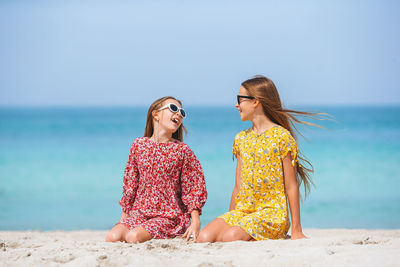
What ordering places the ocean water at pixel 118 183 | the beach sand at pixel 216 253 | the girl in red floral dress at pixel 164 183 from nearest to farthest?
the beach sand at pixel 216 253 < the girl in red floral dress at pixel 164 183 < the ocean water at pixel 118 183

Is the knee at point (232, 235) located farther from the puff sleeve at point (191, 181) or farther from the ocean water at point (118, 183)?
the ocean water at point (118, 183)

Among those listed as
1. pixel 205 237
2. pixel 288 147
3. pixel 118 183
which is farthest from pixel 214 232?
pixel 118 183

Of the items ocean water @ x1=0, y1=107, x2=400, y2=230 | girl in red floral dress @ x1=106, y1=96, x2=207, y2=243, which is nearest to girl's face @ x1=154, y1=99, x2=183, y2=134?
girl in red floral dress @ x1=106, y1=96, x2=207, y2=243

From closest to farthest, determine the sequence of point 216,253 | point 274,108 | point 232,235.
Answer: point 216,253 → point 232,235 → point 274,108

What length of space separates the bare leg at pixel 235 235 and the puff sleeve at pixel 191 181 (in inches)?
15.9

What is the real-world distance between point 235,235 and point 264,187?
19.0 inches

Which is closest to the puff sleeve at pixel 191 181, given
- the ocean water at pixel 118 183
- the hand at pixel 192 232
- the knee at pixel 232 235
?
the hand at pixel 192 232

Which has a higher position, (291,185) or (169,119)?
(169,119)

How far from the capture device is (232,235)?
3900 mm

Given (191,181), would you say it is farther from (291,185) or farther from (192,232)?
(291,185)

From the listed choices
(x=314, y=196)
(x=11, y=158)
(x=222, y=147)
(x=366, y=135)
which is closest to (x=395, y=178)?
(x=314, y=196)

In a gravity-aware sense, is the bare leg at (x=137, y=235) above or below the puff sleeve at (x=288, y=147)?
below

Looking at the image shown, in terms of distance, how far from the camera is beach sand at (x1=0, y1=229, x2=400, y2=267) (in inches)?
126

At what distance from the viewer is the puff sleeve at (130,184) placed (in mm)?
4363
